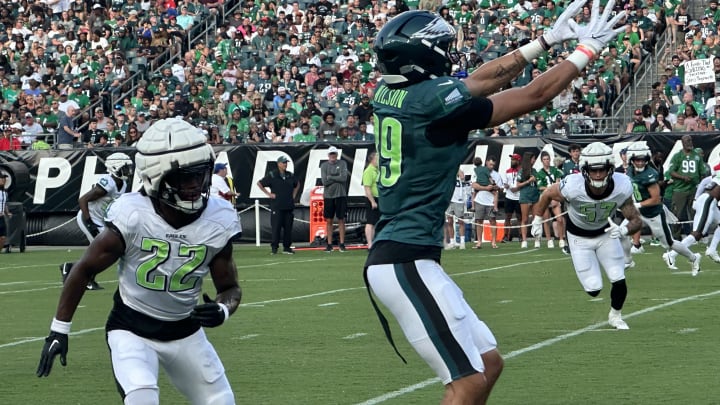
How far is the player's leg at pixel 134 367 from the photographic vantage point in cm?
523

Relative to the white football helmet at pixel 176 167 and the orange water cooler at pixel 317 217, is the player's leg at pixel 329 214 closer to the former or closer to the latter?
the orange water cooler at pixel 317 217

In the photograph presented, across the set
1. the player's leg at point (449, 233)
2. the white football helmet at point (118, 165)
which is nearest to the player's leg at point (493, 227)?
→ the player's leg at point (449, 233)

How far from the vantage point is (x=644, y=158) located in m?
17.5

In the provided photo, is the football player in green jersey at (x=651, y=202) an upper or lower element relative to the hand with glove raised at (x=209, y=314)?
lower

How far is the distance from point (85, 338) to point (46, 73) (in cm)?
2093

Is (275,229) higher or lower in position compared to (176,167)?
lower

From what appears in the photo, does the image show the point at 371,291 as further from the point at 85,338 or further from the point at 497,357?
the point at 85,338

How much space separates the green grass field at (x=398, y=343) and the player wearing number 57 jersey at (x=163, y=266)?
2621 mm

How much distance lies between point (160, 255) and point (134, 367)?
0.46 meters

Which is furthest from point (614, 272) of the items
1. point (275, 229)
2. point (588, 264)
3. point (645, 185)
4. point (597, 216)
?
point (275, 229)

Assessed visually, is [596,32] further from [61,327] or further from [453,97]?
[61,327]

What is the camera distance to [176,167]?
539cm

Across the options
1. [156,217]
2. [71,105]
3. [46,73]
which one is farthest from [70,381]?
[46,73]

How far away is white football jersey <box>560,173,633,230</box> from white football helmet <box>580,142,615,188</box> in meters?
0.09
